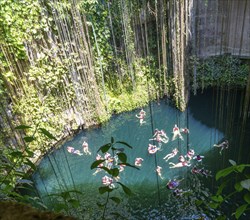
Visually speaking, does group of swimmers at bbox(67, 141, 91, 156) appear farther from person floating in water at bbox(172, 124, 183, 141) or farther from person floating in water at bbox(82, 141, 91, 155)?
person floating in water at bbox(172, 124, 183, 141)

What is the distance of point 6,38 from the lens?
3717 mm

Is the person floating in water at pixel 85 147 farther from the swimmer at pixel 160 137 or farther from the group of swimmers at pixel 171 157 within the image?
the swimmer at pixel 160 137

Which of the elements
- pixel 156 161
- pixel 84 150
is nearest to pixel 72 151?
pixel 84 150

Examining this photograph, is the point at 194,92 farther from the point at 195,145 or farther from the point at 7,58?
the point at 7,58

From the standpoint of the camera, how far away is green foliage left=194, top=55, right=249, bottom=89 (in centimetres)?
531

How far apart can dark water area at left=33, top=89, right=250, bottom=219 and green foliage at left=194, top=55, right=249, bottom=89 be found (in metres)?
0.25

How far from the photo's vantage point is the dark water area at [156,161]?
3.34m

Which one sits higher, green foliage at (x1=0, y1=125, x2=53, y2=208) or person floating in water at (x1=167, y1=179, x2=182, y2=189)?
green foliage at (x1=0, y1=125, x2=53, y2=208)

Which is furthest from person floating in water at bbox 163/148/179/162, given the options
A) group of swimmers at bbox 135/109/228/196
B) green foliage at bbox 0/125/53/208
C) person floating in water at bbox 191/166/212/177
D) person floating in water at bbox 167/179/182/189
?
green foliage at bbox 0/125/53/208

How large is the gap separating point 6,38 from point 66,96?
140 cm

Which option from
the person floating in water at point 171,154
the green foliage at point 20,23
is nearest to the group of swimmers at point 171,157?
the person floating in water at point 171,154

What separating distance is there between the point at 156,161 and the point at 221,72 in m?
2.66

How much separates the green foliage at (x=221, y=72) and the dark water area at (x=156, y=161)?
0.25 m

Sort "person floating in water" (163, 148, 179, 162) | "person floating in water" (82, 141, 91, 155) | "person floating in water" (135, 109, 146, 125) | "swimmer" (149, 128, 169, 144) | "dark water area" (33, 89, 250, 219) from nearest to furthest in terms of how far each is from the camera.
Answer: "dark water area" (33, 89, 250, 219) < "person floating in water" (163, 148, 179, 162) < "swimmer" (149, 128, 169, 144) < "person floating in water" (82, 141, 91, 155) < "person floating in water" (135, 109, 146, 125)
